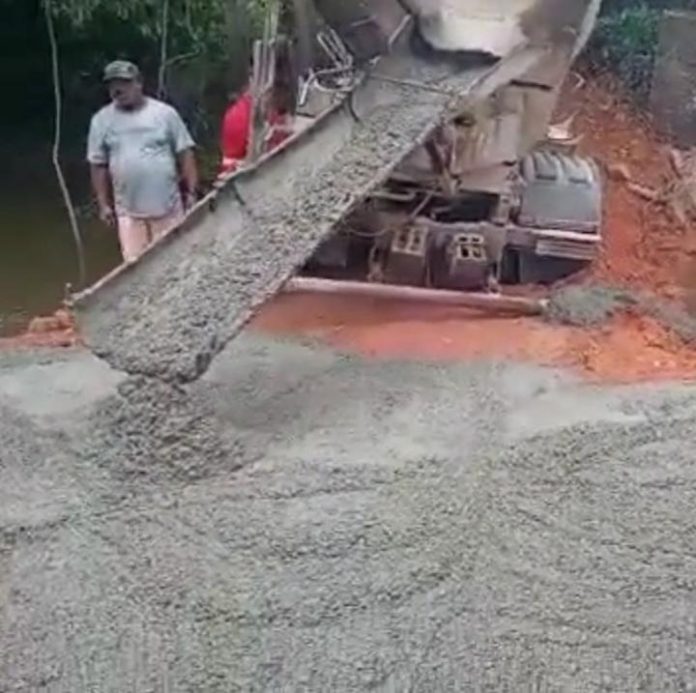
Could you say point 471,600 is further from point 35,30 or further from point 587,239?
point 35,30

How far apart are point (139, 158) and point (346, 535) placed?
3.33 metres

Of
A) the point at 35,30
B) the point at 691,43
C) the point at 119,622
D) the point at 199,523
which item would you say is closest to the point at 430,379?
the point at 199,523

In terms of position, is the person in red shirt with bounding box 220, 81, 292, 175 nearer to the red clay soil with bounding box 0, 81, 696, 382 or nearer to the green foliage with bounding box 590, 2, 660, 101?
the red clay soil with bounding box 0, 81, 696, 382

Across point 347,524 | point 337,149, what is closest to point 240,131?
point 337,149

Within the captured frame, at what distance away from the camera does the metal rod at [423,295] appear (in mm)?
8031

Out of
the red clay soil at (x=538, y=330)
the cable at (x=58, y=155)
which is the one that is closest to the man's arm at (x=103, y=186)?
the red clay soil at (x=538, y=330)

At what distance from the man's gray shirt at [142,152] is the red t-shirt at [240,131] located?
0.27m

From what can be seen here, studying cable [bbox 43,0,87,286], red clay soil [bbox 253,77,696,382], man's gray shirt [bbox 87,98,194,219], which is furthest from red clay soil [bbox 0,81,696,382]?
cable [bbox 43,0,87,286]

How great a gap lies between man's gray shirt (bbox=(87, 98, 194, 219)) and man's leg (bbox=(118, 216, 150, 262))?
0.08m

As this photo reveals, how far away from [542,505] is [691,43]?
713 cm

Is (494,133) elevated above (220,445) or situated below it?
above

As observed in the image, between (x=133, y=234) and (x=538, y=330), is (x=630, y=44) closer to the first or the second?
(x=538, y=330)

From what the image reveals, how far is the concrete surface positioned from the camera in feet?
17.1

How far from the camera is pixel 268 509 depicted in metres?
5.94
